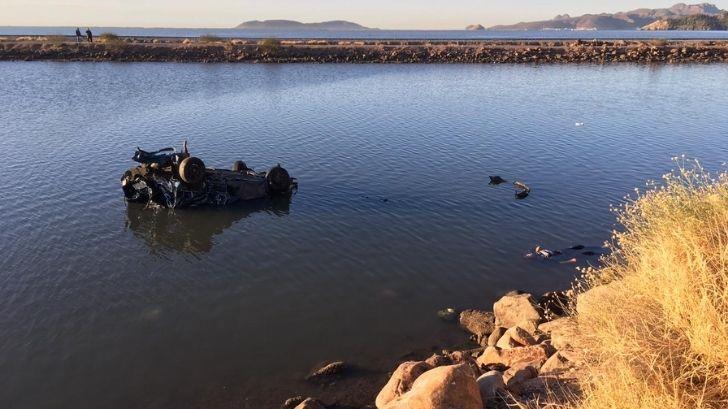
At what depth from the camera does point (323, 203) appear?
2498 cm

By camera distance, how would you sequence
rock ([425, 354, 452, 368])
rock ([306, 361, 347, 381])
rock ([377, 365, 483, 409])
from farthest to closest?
rock ([306, 361, 347, 381])
rock ([425, 354, 452, 368])
rock ([377, 365, 483, 409])

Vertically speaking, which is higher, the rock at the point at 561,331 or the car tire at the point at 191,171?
the car tire at the point at 191,171

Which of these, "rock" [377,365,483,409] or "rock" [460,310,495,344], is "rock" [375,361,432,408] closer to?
"rock" [377,365,483,409]

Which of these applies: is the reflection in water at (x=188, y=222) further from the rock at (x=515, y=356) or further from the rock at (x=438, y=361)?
the rock at (x=515, y=356)

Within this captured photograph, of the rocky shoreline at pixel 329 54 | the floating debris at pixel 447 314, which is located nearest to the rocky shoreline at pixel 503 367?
the floating debris at pixel 447 314

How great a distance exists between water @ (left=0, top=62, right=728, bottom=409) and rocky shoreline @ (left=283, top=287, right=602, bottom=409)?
43.2 inches

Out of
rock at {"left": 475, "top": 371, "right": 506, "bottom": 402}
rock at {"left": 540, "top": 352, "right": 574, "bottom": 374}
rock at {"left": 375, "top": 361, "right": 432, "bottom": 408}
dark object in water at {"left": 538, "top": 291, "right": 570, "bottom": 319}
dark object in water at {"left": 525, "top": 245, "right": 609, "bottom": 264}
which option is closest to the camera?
rock at {"left": 475, "top": 371, "right": 506, "bottom": 402}

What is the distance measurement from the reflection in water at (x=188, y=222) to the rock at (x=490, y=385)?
44.0 feet

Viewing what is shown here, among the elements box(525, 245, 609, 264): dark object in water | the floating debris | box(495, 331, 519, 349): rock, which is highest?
box(525, 245, 609, 264): dark object in water

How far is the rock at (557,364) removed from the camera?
1090 centimetres

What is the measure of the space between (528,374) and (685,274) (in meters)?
3.98

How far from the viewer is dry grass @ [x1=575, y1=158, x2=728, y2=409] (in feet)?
24.8

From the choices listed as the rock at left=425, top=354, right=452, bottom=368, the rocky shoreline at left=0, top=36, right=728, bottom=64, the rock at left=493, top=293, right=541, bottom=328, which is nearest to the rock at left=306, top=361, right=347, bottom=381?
the rock at left=425, top=354, right=452, bottom=368

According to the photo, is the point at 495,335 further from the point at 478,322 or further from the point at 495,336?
the point at 478,322
